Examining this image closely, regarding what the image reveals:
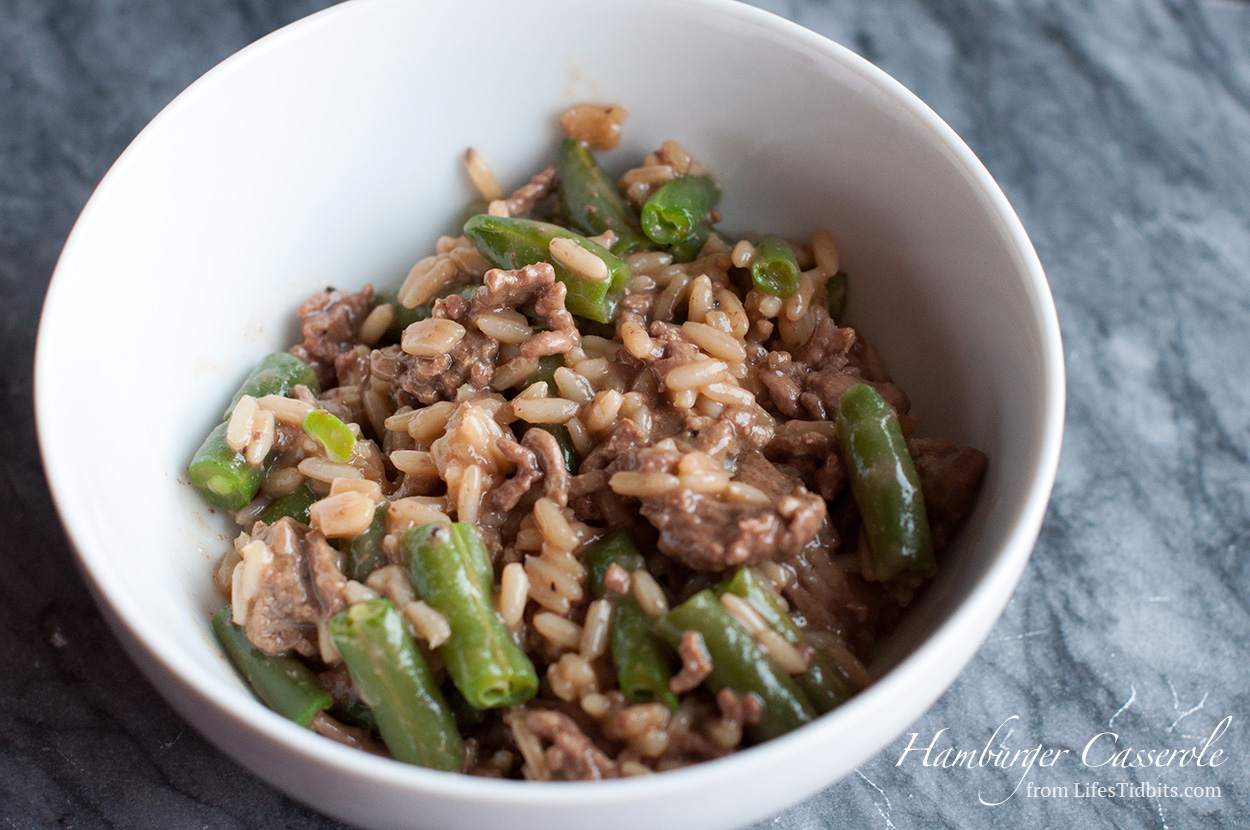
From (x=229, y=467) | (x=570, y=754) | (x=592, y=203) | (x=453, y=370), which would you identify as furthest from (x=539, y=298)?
(x=570, y=754)

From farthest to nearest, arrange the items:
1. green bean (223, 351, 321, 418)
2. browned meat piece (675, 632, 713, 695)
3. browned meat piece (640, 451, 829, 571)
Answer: green bean (223, 351, 321, 418) → browned meat piece (640, 451, 829, 571) → browned meat piece (675, 632, 713, 695)

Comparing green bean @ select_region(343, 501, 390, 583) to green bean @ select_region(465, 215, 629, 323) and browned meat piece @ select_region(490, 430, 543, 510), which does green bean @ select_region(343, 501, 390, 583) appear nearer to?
browned meat piece @ select_region(490, 430, 543, 510)

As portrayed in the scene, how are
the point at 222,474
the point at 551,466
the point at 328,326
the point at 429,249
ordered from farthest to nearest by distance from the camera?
the point at 429,249
the point at 328,326
the point at 222,474
the point at 551,466

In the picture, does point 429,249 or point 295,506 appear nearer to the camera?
point 295,506

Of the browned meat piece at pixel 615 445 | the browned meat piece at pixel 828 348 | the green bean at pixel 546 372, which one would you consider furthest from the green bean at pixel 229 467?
the browned meat piece at pixel 828 348

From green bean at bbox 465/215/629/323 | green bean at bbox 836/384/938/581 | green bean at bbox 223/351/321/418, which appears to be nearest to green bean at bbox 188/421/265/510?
green bean at bbox 223/351/321/418

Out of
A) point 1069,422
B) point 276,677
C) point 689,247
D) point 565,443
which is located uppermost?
point 689,247

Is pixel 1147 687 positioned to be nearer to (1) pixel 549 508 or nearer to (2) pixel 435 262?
(1) pixel 549 508

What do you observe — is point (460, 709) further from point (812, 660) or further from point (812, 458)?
point (812, 458)

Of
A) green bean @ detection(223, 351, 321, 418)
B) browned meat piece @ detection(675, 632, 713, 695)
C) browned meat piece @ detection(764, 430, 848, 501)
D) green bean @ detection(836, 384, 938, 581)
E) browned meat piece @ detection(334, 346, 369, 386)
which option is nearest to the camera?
browned meat piece @ detection(675, 632, 713, 695)

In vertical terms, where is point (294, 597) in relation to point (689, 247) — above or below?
below
